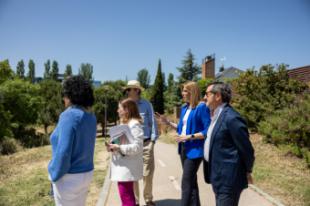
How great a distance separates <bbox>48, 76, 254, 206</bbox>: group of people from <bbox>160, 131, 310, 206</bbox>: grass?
2589mm

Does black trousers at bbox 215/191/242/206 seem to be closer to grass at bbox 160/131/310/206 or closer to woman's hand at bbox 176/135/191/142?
woman's hand at bbox 176/135/191/142

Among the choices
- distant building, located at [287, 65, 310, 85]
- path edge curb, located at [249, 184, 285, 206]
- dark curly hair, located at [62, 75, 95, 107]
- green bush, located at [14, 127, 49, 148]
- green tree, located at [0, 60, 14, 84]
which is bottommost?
green bush, located at [14, 127, 49, 148]

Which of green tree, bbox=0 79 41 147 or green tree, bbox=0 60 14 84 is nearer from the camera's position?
green tree, bbox=0 60 14 84

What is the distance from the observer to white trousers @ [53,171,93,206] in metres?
2.77

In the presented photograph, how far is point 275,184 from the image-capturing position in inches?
252

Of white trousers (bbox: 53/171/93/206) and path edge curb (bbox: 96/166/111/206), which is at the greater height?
white trousers (bbox: 53/171/93/206)

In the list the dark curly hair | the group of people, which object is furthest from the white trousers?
the dark curly hair

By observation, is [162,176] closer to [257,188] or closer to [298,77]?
[257,188]

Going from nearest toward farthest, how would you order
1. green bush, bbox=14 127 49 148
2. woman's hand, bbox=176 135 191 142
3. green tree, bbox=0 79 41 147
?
woman's hand, bbox=176 135 191 142 → green bush, bbox=14 127 49 148 → green tree, bbox=0 79 41 147

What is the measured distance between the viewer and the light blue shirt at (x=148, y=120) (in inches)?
197

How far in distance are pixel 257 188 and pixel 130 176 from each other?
342cm

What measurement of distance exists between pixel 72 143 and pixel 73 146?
0.22 feet

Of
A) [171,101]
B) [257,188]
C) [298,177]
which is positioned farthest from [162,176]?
[171,101]

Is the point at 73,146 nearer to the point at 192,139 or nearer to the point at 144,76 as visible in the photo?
the point at 192,139
